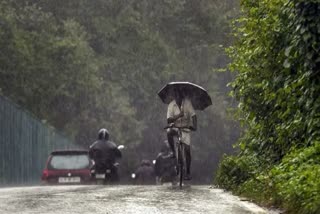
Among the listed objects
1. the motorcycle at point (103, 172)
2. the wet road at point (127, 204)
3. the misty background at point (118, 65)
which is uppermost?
the misty background at point (118, 65)

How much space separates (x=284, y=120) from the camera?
1486 centimetres

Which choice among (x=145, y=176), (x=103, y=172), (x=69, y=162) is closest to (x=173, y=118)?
(x=103, y=172)

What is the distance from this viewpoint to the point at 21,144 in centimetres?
3225

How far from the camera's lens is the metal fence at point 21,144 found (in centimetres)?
3003

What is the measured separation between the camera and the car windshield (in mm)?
27328

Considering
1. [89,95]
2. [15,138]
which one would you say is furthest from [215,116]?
[15,138]

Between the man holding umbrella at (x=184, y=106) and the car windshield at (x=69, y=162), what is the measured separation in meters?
8.11

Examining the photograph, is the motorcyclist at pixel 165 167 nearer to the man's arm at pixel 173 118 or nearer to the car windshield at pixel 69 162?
the car windshield at pixel 69 162

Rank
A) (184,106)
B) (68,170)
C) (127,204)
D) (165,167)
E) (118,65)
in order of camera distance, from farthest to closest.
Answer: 1. (118,65)
2. (68,170)
3. (165,167)
4. (184,106)
5. (127,204)

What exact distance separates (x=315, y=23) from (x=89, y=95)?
29.1 meters

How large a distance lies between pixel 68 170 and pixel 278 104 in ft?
43.3

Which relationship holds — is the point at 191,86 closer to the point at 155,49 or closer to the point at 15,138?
the point at 15,138

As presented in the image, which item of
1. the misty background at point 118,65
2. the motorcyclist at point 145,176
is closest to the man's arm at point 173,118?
the motorcyclist at point 145,176

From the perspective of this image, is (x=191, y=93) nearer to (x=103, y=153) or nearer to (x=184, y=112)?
(x=184, y=112)
